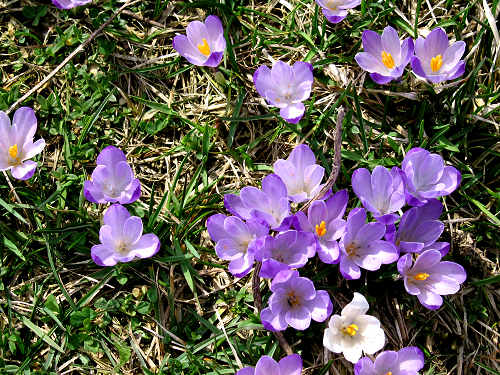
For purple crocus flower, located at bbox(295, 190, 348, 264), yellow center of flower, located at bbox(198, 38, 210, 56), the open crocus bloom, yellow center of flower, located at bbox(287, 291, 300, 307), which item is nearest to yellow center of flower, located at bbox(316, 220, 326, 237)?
purple crocus flower, located at bbox(295, 190, 348, 264)

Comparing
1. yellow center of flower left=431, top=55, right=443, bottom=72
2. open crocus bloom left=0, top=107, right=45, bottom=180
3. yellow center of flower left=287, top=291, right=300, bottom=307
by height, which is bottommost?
yellow center of flower left=287, top=291, right=300, bottom=307

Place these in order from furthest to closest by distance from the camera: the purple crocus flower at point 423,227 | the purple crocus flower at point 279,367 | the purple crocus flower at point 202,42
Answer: the purple crocus flower at point 202,42, the purple crocus flower at point 423,227, the purple crocus flower at point 279,367

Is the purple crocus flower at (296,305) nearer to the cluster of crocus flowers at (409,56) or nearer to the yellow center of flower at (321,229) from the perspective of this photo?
the yellow center of flower at (321,229)

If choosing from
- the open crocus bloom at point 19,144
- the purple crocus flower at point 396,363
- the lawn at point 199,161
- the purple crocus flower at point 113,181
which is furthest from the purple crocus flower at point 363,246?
the open crocus bloom at point 19,144

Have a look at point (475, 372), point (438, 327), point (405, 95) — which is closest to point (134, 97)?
point (405, 95)

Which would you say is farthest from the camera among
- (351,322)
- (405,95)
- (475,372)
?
(405,95)

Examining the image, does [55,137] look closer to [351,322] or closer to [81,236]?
[81,236]

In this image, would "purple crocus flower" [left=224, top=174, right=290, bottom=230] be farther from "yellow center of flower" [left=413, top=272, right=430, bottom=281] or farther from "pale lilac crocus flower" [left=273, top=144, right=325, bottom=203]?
"yellow center of flower" [left=413, top=272, right=430, bottom=281]
